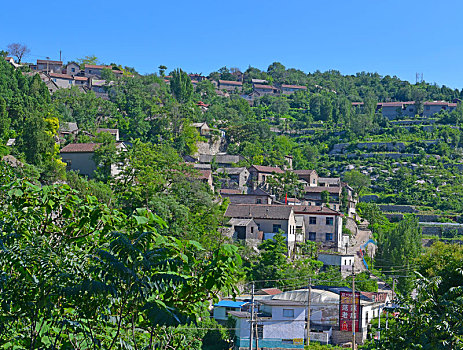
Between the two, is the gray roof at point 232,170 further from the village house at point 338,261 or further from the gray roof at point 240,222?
the village house at point 338,261

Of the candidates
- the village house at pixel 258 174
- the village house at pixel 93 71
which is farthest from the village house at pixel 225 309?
the village house at pixel 93 71

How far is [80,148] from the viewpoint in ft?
151

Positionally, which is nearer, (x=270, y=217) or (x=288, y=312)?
(x=288, y=312)

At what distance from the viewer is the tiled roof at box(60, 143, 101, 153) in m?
45.6

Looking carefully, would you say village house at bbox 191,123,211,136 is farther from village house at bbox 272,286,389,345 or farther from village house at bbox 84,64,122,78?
village house at bbox 272,286,389,345

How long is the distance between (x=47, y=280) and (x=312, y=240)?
143 feet

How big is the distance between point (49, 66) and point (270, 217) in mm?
56371

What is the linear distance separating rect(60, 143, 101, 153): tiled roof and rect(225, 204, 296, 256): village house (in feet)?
34.6

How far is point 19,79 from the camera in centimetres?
5572

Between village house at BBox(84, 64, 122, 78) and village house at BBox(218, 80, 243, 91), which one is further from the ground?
village house at BBox(218, 80, 243, 91)

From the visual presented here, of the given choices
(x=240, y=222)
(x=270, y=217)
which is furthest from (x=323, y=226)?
(x=240, y=222)

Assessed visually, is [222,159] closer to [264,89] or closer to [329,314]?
[329,314]

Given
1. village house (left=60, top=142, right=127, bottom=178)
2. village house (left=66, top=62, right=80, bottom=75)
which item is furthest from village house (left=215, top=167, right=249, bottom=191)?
village house (left=66, top=62, right=80, bottom=75)

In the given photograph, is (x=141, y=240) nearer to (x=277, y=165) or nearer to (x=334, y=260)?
(x=334, y=260)
